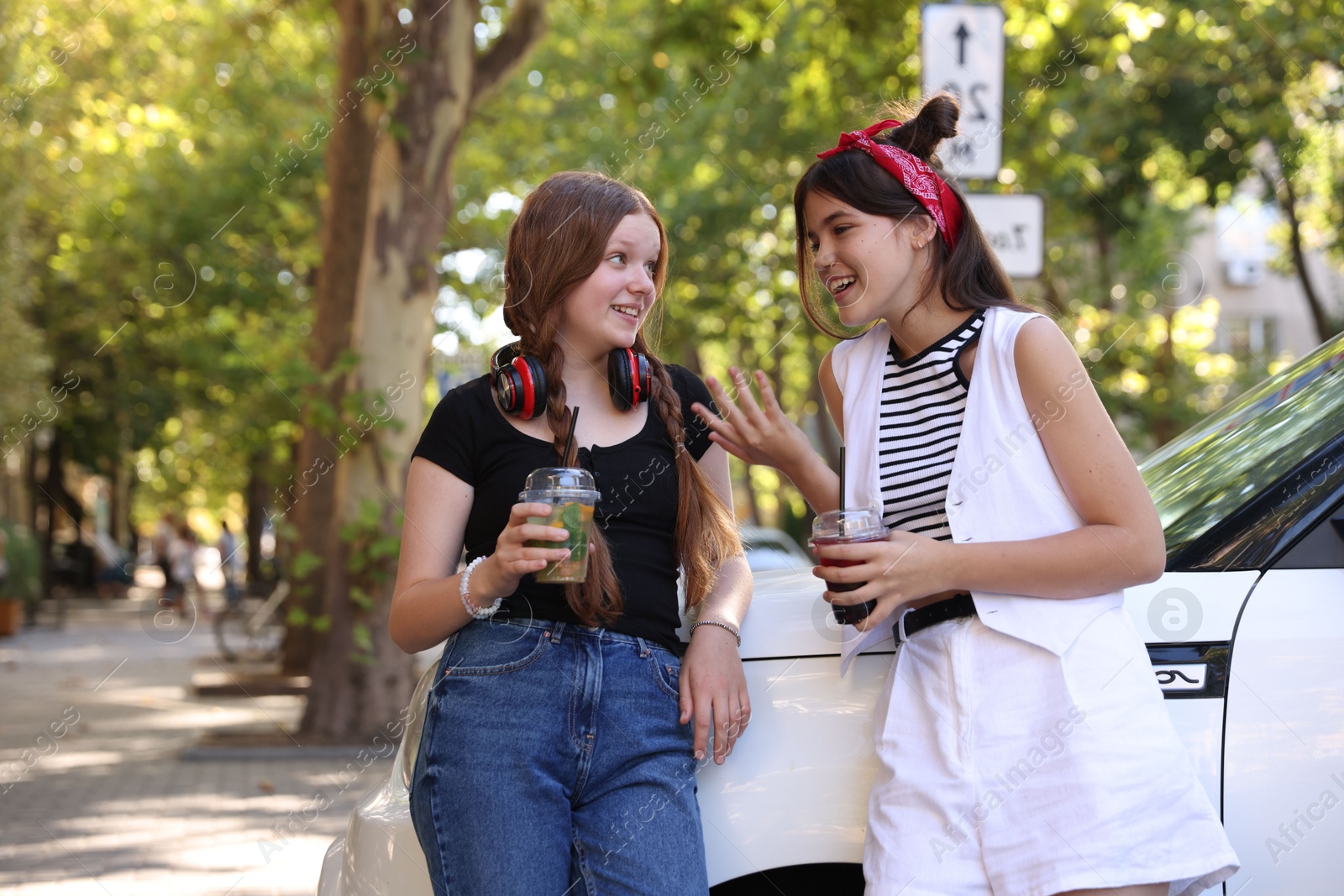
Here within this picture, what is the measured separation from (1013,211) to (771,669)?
4574 mm

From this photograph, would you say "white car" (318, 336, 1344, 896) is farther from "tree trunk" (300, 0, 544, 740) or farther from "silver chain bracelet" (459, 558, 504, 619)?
"tree trunk" (300, 0, 544, 740)

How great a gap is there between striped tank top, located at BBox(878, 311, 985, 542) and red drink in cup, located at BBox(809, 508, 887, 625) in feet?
0.52

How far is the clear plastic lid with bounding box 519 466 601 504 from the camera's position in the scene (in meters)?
2.04

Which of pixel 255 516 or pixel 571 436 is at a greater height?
pixel 571 436

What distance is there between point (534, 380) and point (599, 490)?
23 cm

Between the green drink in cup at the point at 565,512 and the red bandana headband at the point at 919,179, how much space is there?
0.77 meters

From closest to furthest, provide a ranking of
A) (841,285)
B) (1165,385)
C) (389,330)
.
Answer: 1. (841,285)
2. (389,330)
3. (1165,385)

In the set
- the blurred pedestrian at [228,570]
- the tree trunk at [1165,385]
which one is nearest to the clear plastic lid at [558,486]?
the blurred pedestrian at [228,570]

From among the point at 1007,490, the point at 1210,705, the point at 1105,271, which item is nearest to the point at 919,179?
the point at 1007,490

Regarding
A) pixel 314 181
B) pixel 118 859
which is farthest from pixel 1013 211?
pixel 314 181

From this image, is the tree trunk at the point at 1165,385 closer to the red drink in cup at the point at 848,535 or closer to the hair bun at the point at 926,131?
the hair bun at the point at 926,131

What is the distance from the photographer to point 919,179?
89.3 inches

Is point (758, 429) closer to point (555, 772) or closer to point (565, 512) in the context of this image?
point (565, 512)

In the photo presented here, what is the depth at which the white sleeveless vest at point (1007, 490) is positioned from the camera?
2045mm
